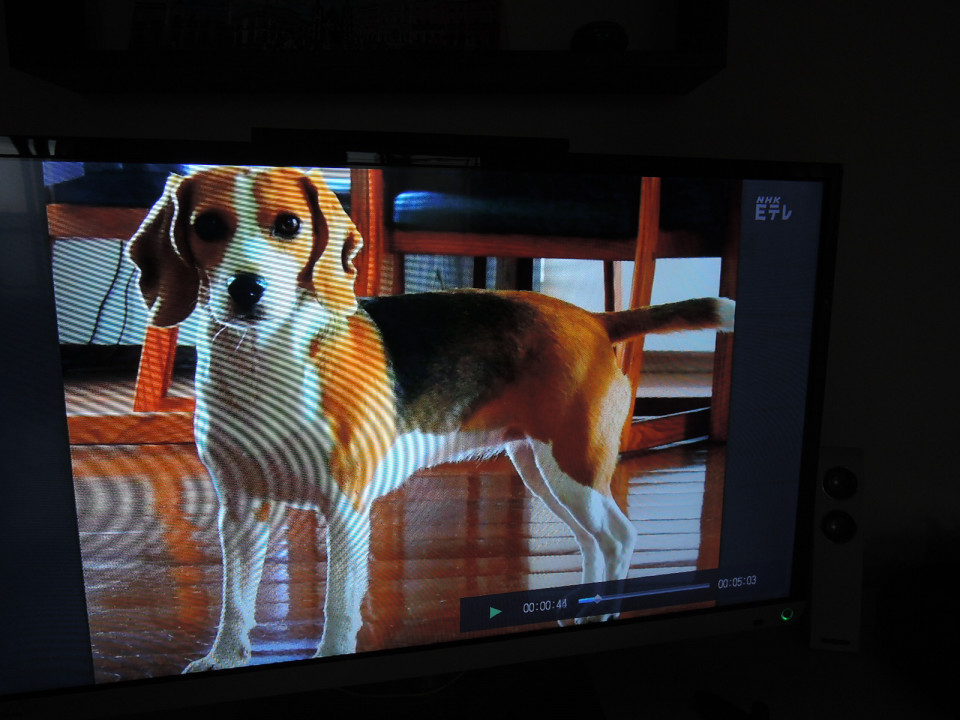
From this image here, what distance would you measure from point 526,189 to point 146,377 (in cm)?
46

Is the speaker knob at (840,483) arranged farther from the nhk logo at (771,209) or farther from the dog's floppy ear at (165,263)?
the dog's floppy ear at (165,263)

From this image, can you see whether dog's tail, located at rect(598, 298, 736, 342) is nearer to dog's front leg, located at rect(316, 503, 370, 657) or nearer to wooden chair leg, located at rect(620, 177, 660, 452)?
wooden chair leg, located at rect(620, 177, 660, 452)

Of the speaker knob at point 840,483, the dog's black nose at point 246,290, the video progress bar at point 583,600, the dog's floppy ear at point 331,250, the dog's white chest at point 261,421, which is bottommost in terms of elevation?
the video progress bar at point 583,600

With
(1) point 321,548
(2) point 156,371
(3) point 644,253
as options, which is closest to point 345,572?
(1) point 321,548

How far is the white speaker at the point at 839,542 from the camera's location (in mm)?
931

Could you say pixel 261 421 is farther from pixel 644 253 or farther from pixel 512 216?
pixel 644 253

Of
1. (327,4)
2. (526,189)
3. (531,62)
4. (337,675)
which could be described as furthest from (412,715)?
(327,4)

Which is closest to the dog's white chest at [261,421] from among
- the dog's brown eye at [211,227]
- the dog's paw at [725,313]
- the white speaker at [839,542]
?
the dog's brown eye at [211,227]

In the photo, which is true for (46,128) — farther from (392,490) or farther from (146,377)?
(392,490)

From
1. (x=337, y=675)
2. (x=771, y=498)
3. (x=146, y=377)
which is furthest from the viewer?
(x=771, y=498)

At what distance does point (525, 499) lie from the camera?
0.73 m

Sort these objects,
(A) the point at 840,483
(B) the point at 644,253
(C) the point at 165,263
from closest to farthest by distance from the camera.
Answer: (C) the point at 165,263
(B) the point at 644,253
(A) the point at 840,483

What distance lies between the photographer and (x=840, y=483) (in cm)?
93

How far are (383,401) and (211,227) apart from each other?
0.26 meters
